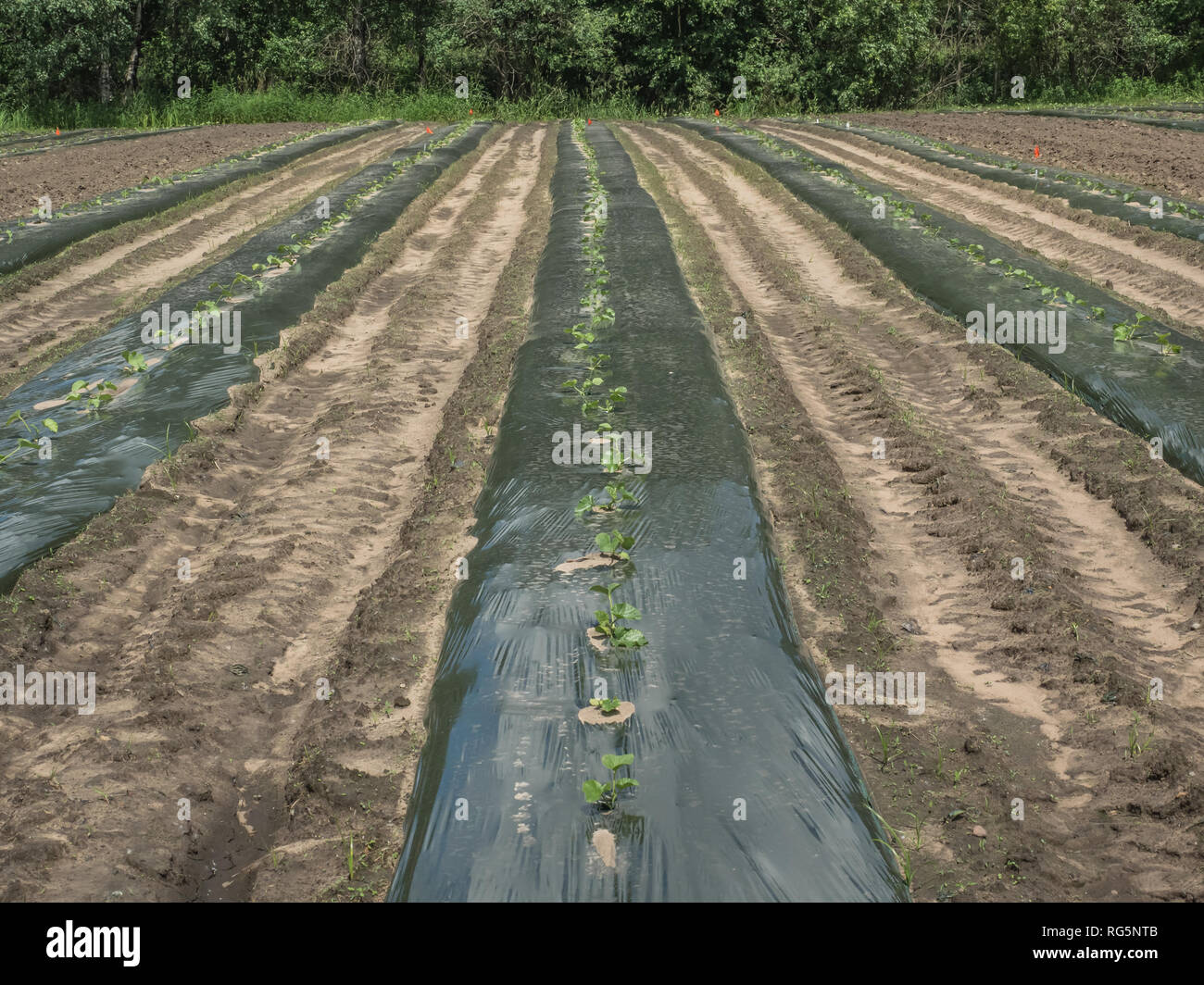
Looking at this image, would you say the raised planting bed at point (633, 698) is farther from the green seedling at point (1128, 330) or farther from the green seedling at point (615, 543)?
the green seedling at point (1128, 330)

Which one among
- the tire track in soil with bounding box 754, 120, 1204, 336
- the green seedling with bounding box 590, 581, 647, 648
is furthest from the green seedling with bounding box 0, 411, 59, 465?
the tire track in soil with bounding box 754, 120, 1204, 336

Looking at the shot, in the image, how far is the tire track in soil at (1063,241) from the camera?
9141 millimetres

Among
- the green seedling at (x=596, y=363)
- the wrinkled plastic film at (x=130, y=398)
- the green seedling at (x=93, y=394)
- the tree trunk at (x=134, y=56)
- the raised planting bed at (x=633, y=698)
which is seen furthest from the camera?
the tree trunk at (x=134, y=56)

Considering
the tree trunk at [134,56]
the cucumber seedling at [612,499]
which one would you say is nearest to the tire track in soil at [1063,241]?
the cucumber seedling at [612,499]

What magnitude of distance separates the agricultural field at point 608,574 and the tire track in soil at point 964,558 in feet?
0.09

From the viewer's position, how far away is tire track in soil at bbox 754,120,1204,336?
914cm

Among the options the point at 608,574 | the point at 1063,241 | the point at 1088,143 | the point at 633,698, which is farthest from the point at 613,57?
the point at 633,698

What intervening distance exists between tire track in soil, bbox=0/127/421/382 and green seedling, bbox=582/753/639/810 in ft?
21.5

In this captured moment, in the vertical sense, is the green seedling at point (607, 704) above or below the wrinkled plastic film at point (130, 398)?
below

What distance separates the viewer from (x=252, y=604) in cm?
483

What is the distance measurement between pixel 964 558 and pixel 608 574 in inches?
77.5

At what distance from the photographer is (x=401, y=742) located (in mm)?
3898
